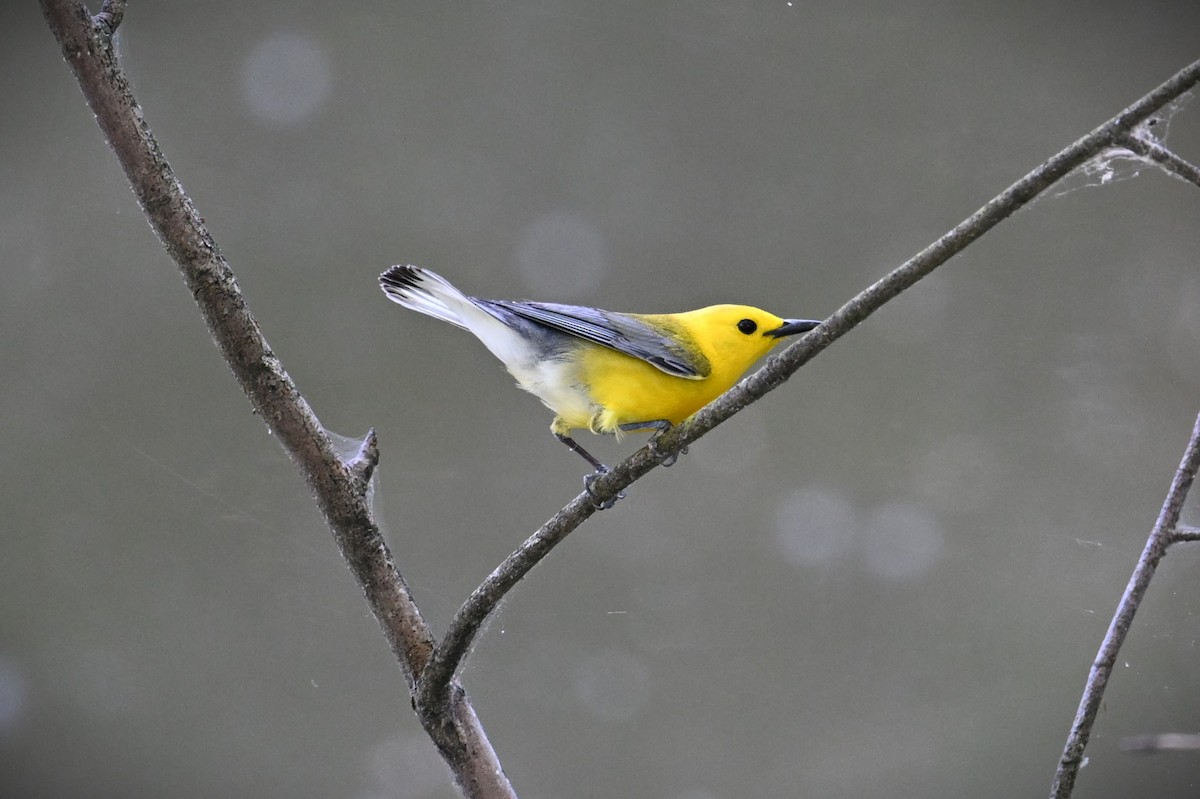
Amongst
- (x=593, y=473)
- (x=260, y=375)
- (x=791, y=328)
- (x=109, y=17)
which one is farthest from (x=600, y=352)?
(x=109, y=17)

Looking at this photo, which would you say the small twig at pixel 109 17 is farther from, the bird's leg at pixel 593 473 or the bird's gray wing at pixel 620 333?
the bird's leg at pixel 593 473

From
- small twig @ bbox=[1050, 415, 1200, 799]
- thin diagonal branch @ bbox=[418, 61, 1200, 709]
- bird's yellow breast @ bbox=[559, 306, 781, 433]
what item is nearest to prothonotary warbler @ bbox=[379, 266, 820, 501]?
bird's yellow breast @ bbox=[559, 306, 781, 433]

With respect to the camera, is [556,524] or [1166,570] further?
[1166,570]

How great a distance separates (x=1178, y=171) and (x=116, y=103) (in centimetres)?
121

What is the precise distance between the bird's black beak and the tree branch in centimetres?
69

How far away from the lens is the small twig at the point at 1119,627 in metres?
1.13

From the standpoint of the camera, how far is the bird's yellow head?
161 centimetres

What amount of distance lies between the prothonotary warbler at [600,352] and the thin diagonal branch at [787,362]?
281mm

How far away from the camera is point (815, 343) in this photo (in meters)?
0.98

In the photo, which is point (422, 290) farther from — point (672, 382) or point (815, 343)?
point (815, 343)

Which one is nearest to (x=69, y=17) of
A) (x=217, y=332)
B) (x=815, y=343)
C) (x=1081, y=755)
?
(x=217, y=332)

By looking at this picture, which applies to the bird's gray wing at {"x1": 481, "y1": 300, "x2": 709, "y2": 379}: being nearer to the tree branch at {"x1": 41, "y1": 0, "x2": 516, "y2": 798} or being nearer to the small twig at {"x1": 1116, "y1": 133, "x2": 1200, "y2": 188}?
the tree branch at {"x1": 41, "y1": 0, "x2": 516, "y2": 798}

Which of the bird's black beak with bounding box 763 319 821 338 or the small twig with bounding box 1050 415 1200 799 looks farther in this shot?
the bird's black beak with bounding box 763 319 821 338

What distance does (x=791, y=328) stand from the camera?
1.62 m
